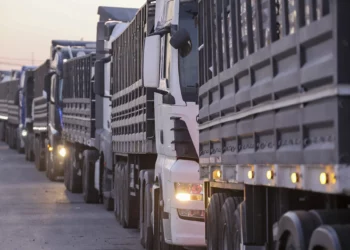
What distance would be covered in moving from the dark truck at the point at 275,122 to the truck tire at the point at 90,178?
13146 millimetres

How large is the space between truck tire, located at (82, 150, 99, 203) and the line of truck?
2.50m

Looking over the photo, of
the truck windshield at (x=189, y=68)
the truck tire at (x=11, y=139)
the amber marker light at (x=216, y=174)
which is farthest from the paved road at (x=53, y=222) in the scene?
the truck tire at (x=11, y=139)

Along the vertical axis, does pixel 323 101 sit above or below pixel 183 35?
below

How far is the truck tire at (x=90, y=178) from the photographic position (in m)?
24.2

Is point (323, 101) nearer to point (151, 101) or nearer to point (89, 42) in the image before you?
point (151, 101)

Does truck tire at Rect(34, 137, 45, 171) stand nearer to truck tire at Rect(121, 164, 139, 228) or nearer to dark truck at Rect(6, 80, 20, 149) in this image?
dark truck at Rect(6, 80, 20, 149)

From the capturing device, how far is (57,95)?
32.0 meters

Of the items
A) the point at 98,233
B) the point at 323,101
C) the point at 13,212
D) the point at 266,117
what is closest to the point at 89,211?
the point at 13,212

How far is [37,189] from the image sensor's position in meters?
29.9

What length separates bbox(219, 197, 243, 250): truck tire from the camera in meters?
9.42

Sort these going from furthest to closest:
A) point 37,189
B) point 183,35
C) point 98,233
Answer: point 37,189 → point 98,233 → point 183,35

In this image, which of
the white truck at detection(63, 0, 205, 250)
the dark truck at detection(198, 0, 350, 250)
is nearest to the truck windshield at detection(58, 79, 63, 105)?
the white truck at detection(63, 0, 205, 250)

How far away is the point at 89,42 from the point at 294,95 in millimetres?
28635

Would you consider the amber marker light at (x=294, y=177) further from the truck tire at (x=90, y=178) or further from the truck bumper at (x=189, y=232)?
the truck tire at (x=90, y=178)
